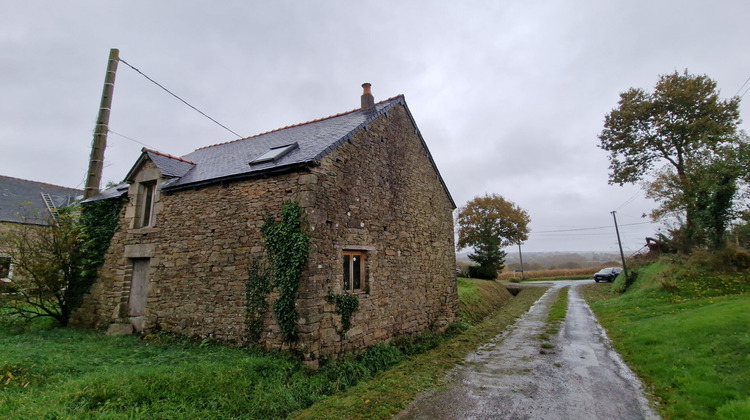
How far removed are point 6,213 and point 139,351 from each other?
20496 mm

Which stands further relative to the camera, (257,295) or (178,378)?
(257,295)

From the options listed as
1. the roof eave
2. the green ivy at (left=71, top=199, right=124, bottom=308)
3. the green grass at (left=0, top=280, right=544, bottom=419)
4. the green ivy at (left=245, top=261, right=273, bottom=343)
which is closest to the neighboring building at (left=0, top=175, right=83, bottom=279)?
the green ivy at (left=71, top=199, right=124, bottom=308)

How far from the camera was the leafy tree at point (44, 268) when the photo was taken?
33.8 feet

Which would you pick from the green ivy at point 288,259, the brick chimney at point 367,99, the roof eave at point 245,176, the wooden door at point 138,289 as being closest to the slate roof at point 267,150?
the roof eave at point 245,176

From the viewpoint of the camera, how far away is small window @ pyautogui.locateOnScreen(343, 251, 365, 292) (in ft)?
28.1

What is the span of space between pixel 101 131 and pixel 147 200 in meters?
5.73

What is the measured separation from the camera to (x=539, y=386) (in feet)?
21.7

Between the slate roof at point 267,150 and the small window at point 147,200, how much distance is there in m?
0.61

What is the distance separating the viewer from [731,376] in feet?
19.6

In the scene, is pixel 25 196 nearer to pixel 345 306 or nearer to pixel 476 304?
pixel 345 306

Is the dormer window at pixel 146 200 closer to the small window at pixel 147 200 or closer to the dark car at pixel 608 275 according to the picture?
the small window at pixel 147 200

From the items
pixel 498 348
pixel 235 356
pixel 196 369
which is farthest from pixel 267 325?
pixel 498 348

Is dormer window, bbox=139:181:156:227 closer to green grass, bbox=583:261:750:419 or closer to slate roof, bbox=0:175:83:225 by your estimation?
slate roof, bbox=0:175:83:225

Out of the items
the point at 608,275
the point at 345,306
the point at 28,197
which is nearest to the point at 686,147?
the point at 608,275
